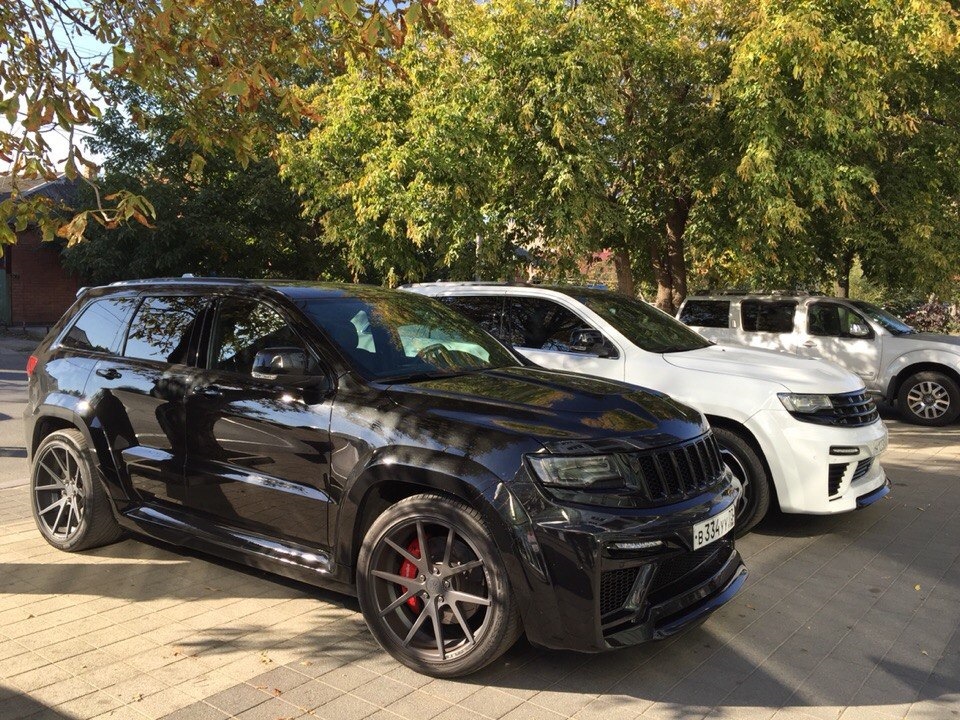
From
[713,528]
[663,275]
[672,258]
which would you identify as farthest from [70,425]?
[663,275]

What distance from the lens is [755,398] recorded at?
584 cm

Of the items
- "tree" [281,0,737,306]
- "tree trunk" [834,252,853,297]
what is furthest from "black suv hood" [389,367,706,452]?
"tree trunk" [834,252,853,297]

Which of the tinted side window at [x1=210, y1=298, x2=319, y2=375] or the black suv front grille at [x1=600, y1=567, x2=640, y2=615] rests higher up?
the tinted side window at [x1=210, y1=298, x2=319, y2=375]

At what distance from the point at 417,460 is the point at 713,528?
138cm

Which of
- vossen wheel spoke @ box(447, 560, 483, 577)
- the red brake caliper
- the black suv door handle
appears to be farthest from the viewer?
the black suv door handle

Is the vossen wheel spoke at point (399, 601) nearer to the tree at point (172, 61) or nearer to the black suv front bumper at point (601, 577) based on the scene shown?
the black suv front bumper at point (601, 577)

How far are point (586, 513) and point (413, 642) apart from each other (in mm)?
1024

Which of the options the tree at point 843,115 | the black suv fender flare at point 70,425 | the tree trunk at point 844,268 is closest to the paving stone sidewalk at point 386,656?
the black suv fender flare at point 70,425

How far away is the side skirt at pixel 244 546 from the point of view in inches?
158

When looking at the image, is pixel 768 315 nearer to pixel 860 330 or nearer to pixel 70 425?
pixel 860 330

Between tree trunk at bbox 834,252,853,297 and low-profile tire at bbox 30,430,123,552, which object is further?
tree trunk at bbox 834,252,853,297

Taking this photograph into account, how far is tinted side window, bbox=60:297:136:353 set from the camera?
17.2 feet

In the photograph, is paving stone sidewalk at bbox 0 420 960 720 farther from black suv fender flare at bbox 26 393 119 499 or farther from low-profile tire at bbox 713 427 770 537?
black suv fender flare at bbox 26 393 119 499

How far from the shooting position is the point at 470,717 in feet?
11.1
